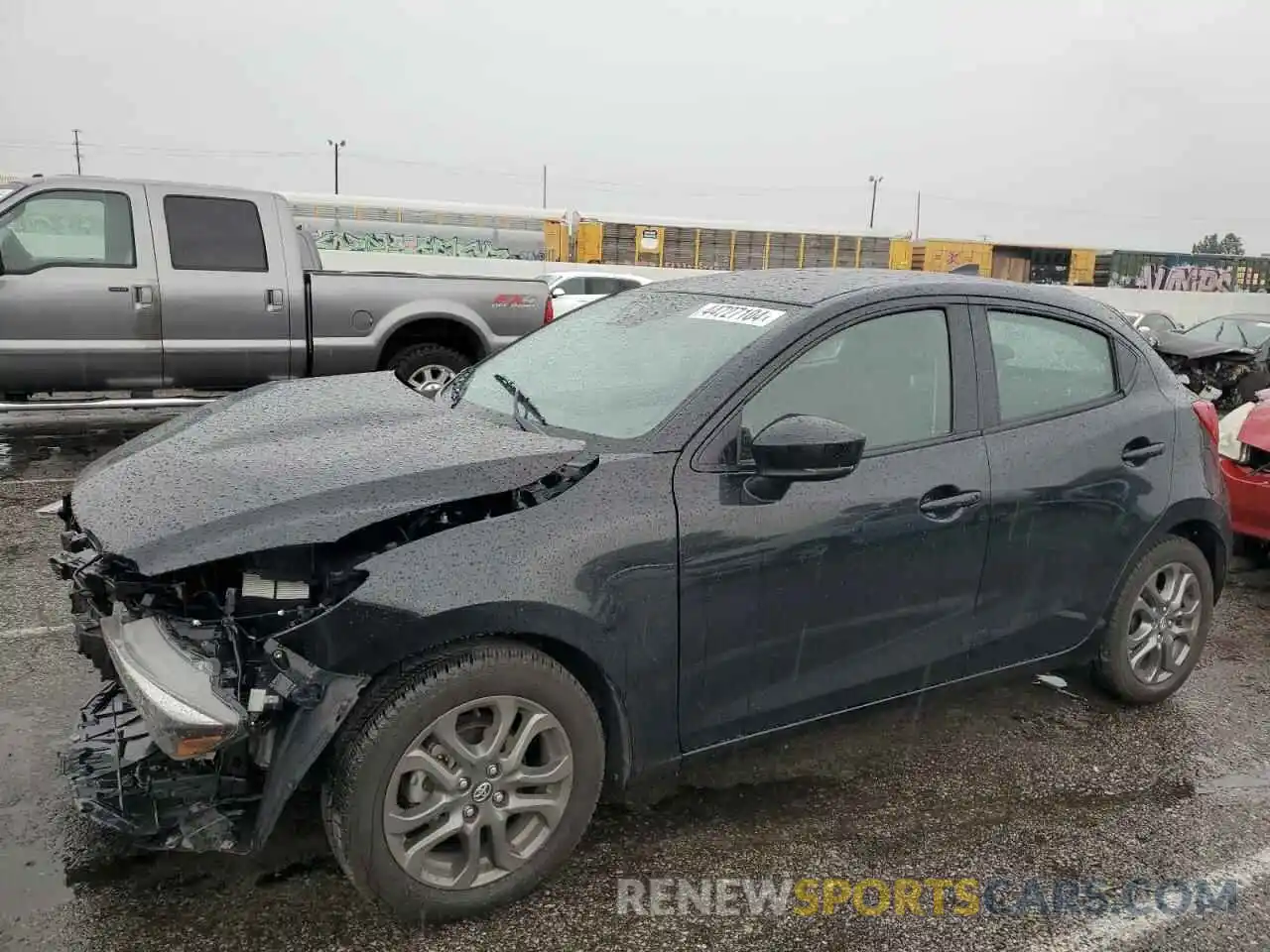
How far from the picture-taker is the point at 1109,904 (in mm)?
2834

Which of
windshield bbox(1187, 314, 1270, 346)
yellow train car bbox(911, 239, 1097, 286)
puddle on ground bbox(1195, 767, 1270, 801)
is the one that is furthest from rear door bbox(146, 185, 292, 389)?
yellow train car bbox(911, 239, 1097, 286)

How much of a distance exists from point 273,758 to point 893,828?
1882 mm

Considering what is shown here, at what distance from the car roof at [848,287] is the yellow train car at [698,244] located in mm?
32132

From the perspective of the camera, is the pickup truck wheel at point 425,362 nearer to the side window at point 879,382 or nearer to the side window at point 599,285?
the side window at point 879,382

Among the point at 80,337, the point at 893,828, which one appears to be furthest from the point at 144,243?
the point at 893,828

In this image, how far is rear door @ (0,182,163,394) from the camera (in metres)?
7.39

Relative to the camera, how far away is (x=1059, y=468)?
3.48 meters

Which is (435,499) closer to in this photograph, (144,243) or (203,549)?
(203,549)

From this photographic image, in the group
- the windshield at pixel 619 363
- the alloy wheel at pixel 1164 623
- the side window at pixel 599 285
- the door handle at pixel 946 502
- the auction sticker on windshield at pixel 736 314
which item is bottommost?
the alloy wheel at pixel 1164 623

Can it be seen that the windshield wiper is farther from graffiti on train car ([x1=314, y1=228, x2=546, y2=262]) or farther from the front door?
graffiti on train car ([x1=314, y1=228, x2=546, y2=262])

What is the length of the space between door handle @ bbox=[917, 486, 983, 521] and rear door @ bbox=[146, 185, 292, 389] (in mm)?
6206

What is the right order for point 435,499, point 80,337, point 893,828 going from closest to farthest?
point 435,499
point 893,828
point 80,337

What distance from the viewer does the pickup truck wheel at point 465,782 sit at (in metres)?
2.41

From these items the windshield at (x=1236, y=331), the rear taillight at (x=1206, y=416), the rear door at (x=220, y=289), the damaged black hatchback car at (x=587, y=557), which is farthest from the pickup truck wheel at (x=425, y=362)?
the windshield at (x=1236, y=331)
